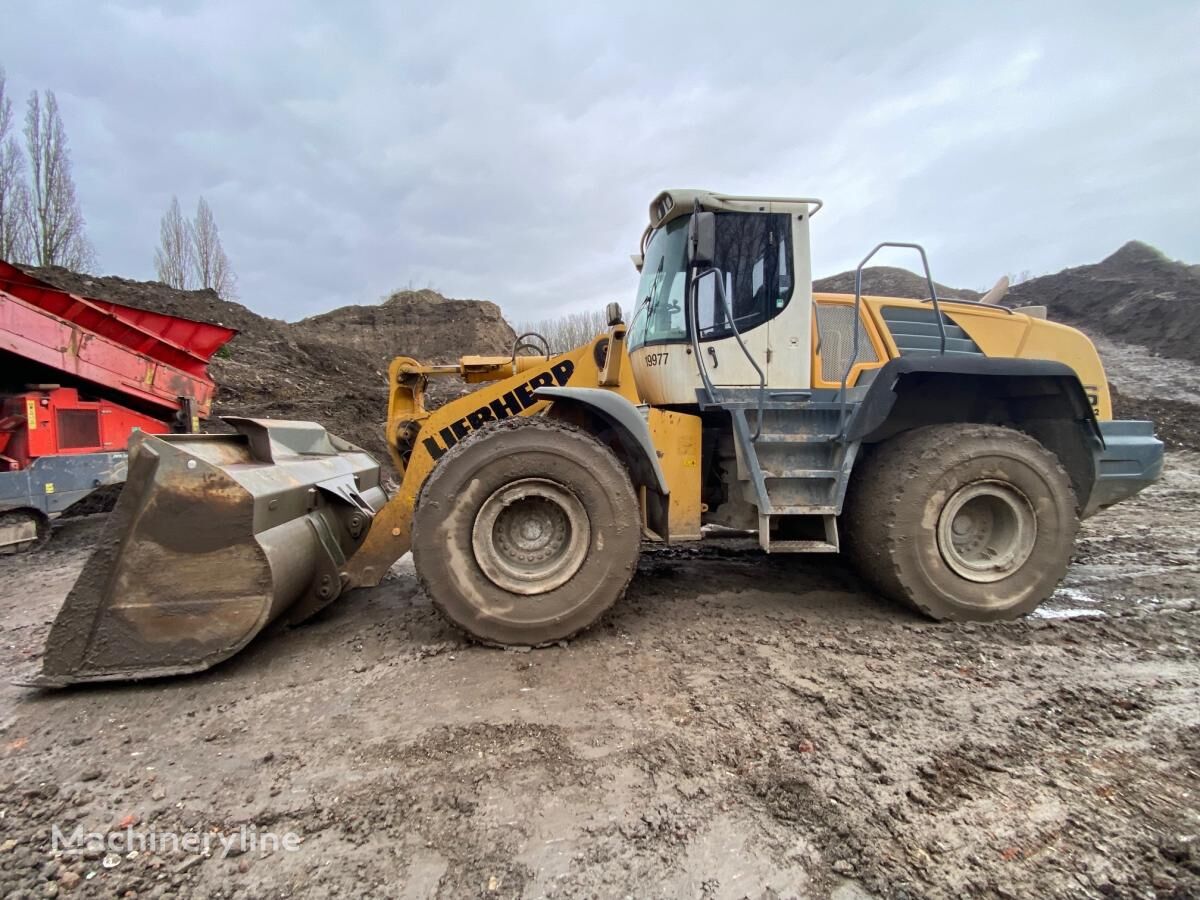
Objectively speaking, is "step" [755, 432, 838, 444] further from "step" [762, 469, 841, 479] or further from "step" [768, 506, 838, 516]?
"step" [768, 506, 838, 516]

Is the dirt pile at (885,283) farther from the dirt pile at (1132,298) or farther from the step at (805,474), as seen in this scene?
the step at (805,474)

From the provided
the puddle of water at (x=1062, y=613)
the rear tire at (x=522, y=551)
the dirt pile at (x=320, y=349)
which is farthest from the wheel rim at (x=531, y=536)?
the dirt pile at (x=320, y=349)

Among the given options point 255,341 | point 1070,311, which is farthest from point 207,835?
point 1070,311

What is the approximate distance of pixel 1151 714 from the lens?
2.47m

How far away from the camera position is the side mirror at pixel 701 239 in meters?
3.34

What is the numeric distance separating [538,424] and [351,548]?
1498 mm

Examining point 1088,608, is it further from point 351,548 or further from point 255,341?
point 255,341

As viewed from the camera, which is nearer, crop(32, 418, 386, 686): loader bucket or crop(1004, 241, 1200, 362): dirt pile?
crop(32, 418, 386, 686): loader bucket

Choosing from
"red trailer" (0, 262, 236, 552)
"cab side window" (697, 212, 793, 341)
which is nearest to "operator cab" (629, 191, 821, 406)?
"cab side window" (697, 212, 793, 341)

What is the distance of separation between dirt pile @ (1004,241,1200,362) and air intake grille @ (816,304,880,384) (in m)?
18.2

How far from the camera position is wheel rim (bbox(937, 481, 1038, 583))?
349cm

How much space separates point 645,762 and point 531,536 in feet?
4.85

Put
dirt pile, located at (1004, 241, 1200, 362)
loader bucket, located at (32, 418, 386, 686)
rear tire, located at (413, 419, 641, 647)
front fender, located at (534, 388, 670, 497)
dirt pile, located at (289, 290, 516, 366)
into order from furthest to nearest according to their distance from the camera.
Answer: dirt pile, located at (289, 290, 516, 366) → dirt pile, located at (1004, 241, 1200, 362) → front fender, located at (534, 388, 670, 497) → rear tire, located at (413, 419, 641, 647) → loader bucket, located at (32, 418, 386, 686)

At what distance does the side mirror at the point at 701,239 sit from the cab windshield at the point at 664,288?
26 centimetres
